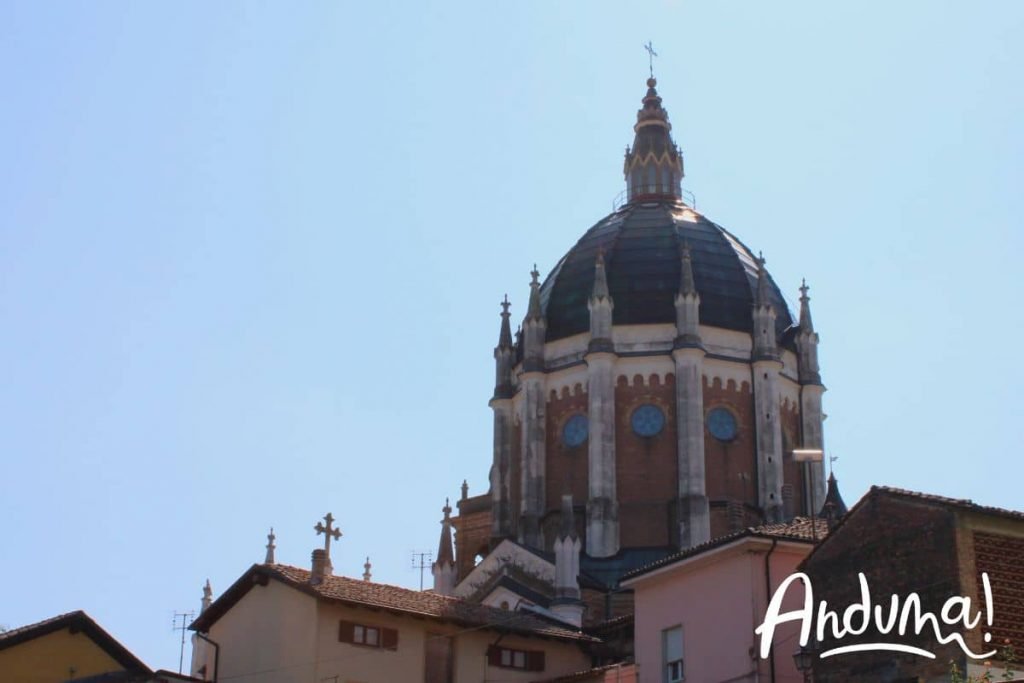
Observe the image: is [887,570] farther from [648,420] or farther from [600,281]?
[600,281]

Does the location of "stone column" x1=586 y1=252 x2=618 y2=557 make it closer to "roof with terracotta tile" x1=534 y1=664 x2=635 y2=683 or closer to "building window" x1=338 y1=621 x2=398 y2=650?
"building window" x1=338 y1=621 x2=398 y2=650

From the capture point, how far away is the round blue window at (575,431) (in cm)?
7889

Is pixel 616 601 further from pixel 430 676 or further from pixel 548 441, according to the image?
pixel 430 676

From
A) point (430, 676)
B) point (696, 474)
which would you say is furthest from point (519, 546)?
point (430, 676)

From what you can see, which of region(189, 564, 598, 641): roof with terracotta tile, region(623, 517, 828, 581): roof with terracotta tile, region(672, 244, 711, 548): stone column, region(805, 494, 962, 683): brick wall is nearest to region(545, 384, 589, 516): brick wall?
region(672, 244, 711, 548): stone column

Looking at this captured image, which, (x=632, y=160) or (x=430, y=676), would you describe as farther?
(x=632, y=160)

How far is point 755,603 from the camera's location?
41406 mm

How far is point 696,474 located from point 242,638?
29.6m

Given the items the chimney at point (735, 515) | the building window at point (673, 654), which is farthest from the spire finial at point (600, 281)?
the building window at point (673, 654)

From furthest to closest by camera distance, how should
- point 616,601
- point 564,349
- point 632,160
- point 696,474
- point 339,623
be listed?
point 632,160 → point 564,349 → point 696,474 → point 616,601 → point 339,623

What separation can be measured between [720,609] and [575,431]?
36952 millimetres

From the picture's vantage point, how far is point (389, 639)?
162 feet

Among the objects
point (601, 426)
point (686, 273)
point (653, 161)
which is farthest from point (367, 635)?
point (653, 161)

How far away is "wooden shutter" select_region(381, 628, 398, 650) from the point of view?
161ft
